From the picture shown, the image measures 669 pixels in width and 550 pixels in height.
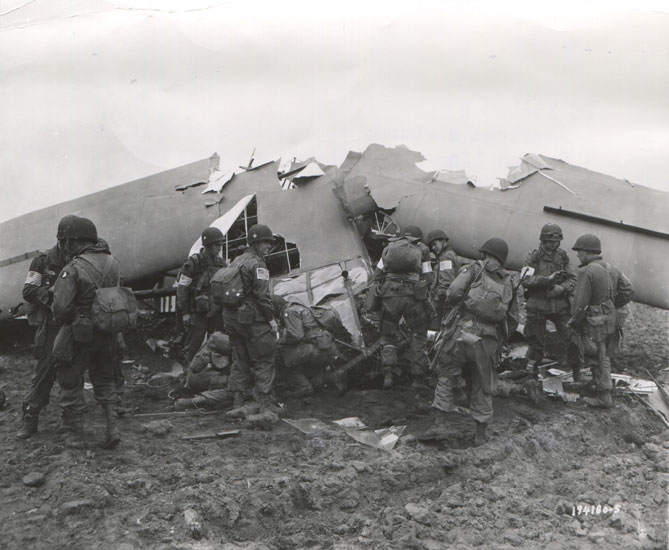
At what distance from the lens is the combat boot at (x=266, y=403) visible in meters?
5.32

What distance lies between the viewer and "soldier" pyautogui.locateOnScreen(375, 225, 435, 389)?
6020mm

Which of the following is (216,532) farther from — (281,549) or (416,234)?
(416,234)

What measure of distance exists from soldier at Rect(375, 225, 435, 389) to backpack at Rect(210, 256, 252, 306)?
1.61 m

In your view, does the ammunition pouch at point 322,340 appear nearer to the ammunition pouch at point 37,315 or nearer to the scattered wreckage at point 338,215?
the scattered wreckage at point 338,215

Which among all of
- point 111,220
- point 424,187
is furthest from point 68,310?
point 424,187

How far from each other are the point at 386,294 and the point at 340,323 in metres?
0.68

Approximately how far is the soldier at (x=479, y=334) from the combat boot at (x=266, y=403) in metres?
1.47

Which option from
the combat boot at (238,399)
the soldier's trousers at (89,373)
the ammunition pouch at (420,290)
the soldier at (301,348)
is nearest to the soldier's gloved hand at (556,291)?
the ammunition pouch at (420,290)

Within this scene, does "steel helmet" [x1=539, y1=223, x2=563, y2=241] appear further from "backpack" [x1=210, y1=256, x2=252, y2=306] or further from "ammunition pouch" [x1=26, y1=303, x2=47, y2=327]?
"ammunition pouch" [x1=26, y1=303, x2=47, y2=327]

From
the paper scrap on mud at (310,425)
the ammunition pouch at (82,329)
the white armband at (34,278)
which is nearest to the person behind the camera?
the ammunition pouch at (82,329)

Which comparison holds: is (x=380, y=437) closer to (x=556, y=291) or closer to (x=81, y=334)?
(x=81, y=334)

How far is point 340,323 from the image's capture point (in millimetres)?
6441

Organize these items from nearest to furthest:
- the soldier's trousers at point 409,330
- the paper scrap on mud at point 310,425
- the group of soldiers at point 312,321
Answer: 1. the group of soldiers at point 312,321
2. the paper scrap on mud at point 310,425
3. the soldier's trousers at point 409,330

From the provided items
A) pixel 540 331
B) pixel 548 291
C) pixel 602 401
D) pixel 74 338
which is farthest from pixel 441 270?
pixel 74 338
